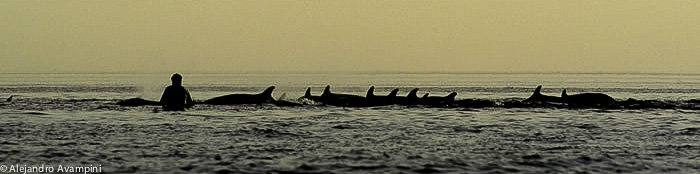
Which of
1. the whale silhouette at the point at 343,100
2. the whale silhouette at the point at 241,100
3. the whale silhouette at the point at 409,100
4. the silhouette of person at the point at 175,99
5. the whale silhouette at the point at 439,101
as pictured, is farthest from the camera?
the whale silhouette at the point at 409,100

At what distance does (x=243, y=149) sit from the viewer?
20375 millimetres

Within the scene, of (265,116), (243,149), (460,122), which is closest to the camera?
(243,149)

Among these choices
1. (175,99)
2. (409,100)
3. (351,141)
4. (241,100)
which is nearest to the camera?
(351,141)

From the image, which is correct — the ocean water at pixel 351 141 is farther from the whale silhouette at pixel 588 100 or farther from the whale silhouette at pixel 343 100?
the whale silhouette at pixel 588 100

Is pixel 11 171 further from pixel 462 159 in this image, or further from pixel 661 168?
pixel 661 168

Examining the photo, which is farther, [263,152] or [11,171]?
[263,152]

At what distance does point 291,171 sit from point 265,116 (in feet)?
52.8

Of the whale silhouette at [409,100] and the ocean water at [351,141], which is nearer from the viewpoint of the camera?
the ocean water at [351,141]

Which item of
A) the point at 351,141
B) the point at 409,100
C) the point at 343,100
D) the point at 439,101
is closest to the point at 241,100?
the point at 343,100

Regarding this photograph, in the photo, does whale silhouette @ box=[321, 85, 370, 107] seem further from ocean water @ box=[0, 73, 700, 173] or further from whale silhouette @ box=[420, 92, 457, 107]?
ocean water @ box=[0, 73, 700, 173]

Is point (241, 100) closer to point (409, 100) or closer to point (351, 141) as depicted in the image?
point (409, 100)

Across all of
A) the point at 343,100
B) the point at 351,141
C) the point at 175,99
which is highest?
the point at 175,99

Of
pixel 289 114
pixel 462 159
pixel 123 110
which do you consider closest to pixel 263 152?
pixel 462 159

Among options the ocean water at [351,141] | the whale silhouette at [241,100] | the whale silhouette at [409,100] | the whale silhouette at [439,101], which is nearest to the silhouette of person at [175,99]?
the ocean water at [351,141]
